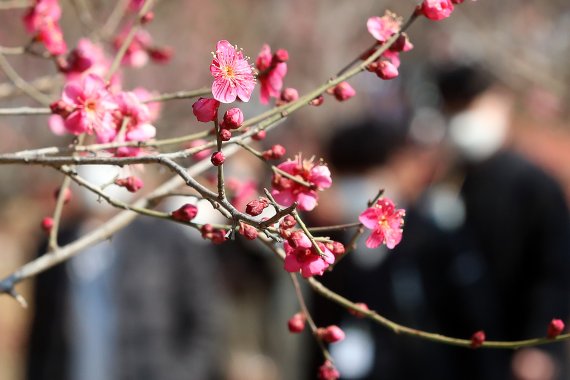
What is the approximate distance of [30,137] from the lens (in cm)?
710

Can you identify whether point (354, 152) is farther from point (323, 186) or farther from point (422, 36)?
point (422, 36)

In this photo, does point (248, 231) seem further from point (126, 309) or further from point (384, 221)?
point (126, 309)

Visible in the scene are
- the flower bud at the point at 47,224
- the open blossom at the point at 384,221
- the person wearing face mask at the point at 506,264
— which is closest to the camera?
the open blossom at the point at 384,221

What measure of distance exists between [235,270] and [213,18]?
3.45 metres

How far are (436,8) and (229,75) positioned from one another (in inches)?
16.4

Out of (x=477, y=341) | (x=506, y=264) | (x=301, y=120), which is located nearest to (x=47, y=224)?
(x=477, y=341)

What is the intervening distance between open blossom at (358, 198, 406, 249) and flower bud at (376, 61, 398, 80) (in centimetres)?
19

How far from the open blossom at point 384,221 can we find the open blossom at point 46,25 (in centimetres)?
75

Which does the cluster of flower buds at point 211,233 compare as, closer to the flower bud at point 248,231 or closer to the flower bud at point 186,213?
the flower bud at point 186,213

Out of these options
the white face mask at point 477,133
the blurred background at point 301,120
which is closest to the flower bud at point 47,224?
the blurred background at point 301,120

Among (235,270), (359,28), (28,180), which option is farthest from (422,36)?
(235,270)

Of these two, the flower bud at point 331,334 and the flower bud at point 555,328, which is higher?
the flower bud at point 331,334

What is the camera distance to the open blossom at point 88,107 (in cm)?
146

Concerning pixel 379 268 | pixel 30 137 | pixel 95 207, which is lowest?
pixel 379 268
